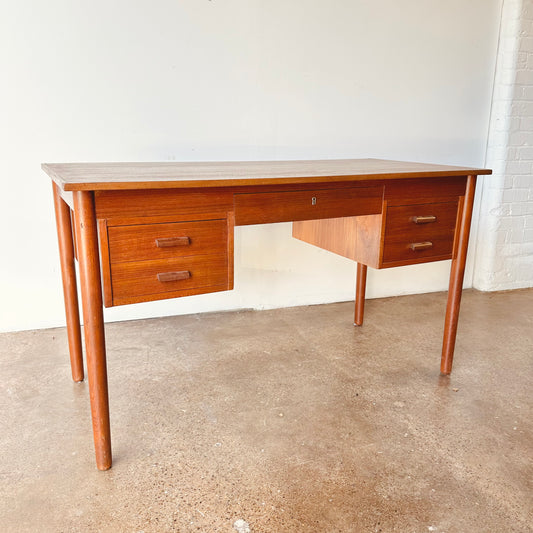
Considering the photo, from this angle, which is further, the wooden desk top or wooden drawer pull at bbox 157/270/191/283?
wooden drawer pull at bbox 157/270/191/283

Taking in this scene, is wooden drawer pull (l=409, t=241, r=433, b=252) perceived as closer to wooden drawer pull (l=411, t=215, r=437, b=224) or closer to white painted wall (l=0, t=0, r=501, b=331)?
wooden drawer pull (l=411, t=215, r=437, b=224)

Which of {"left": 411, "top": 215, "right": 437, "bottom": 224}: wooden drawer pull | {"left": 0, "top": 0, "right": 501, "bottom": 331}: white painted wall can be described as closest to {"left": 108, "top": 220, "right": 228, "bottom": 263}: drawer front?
{"left": 411, "top": 215, "right": 437, "bottom": 224}: wooden drawer pull

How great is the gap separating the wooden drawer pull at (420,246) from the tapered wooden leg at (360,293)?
0.59m

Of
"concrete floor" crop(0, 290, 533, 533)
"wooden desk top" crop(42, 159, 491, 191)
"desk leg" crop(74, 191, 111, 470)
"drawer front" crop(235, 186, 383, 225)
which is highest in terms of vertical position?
"wooden desk top" crop(42, 159, 491, 191)

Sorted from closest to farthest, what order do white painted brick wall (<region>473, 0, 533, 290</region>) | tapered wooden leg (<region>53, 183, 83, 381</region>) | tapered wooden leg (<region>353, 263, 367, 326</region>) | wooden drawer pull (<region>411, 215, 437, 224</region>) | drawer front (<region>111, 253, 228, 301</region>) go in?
1. drawer front (<region>111, 253, 228, 301</region>)
2. tapered wooden leg (<region>53, 183, 83, 381</region>)
3. wooden drawer pull (<region>411, 215, 437, 224</region>)
4. tapered wooden leg (<region>353, 263, 367, 326</region>)
5. white painted brick wall (<region>473, 0, 533, 290</region>)

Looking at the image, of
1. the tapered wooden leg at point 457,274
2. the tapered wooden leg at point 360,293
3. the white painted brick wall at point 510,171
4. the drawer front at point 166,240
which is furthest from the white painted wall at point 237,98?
the drawer front at point 166,240

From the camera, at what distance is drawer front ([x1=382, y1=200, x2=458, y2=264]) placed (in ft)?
5.98

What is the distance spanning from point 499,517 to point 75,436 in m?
1.26

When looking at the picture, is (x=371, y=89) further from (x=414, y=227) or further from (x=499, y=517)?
(x=499, y=517)

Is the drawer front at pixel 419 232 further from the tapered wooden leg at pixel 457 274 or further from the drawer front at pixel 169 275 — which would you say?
the drawer front at pixel 169 275

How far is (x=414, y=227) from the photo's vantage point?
186 cm

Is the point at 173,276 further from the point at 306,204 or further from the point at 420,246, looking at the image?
the point at 420,246

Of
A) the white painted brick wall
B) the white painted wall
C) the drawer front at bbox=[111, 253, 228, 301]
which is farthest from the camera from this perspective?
the white painted brick wall

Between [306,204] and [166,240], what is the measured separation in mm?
475
